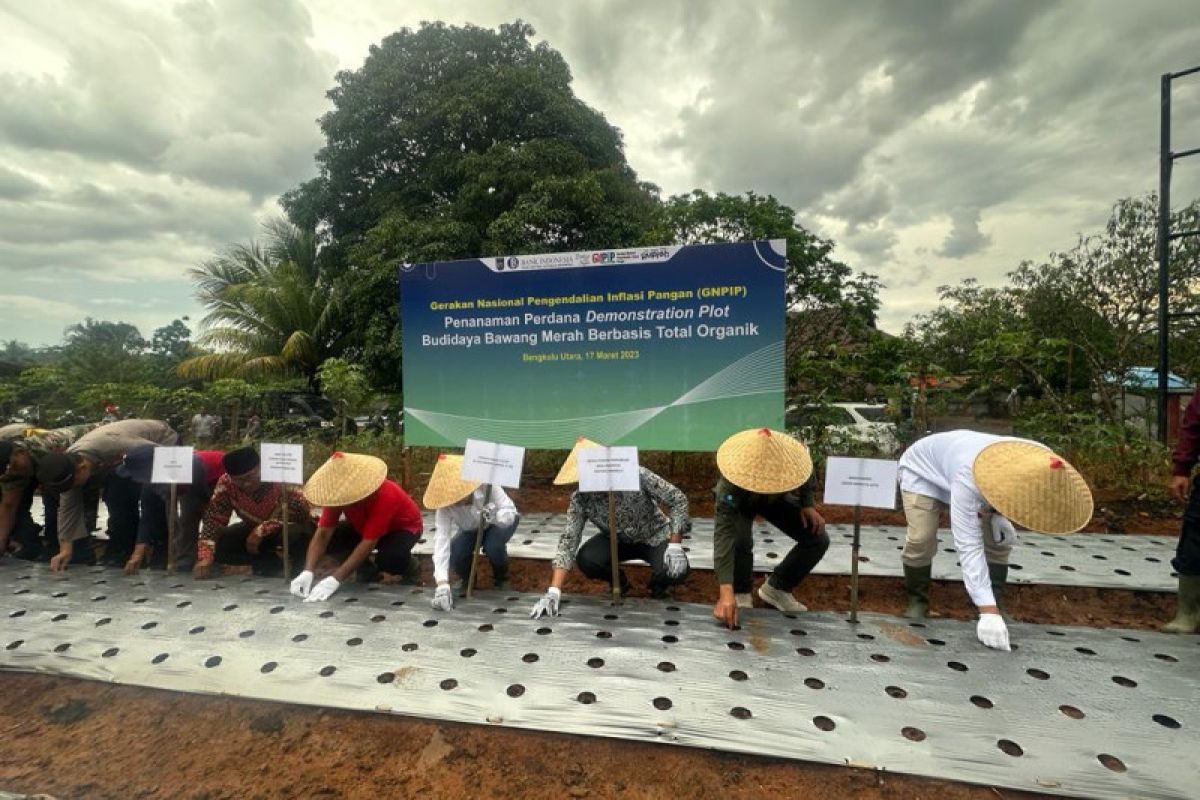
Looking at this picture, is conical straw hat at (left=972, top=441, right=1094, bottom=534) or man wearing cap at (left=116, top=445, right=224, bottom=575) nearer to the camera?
conical straw hat at (left=972, top=441, right=1094, bottom=534)

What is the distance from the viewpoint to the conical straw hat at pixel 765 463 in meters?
2.54

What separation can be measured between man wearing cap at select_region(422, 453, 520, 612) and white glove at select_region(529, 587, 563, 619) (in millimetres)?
535

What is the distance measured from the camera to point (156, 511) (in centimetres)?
380

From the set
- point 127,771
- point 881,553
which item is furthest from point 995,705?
point 127,771

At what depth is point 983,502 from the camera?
2.66 metres

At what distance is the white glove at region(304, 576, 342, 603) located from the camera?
3.06 metres

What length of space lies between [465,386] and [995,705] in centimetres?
422

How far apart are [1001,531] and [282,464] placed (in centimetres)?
401

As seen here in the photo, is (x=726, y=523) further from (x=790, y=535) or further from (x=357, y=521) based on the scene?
(x=357, y=521)

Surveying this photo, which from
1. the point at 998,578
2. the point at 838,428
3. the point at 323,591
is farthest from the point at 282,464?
the point at 838,428

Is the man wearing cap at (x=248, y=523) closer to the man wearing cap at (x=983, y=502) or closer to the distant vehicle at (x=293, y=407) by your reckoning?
A: the man wearing cap at (x=983, y=502)

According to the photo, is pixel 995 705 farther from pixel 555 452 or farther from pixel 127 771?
pixel 555 452

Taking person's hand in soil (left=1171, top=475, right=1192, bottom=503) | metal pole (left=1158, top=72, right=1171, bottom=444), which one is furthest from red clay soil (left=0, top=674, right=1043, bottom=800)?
metal pole (left=1158, top=72, right=1171, bottom=444)

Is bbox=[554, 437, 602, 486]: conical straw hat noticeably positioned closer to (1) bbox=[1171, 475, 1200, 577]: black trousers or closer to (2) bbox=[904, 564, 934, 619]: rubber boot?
(2) bbox=[904, 564, 934, 619]: rubber boot
